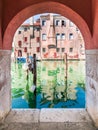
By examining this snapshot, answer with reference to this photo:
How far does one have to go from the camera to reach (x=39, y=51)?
30.8 m

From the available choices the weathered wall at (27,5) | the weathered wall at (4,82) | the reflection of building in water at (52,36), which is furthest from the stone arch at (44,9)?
the reflection of building in water at (52,36)

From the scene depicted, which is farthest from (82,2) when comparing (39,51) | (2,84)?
(39,51)

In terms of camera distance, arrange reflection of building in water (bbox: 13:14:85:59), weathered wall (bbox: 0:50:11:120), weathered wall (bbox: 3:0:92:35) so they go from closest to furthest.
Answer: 1. weathered wall (bbox: 0:50:11:120)
2. weathered wall (bbox: 3:0:92:35)
3. reflection of building in water (bbox: 13:14:85:59)

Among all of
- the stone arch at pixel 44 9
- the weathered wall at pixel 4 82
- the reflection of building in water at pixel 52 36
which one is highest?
the reflection of building in water at pixel 52 36

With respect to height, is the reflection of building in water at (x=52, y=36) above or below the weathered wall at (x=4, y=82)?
above

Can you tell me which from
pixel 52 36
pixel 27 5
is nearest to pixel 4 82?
pixel 27 5

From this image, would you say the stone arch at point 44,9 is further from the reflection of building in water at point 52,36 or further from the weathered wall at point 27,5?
the reflection of building in water at point 52,36

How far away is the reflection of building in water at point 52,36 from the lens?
30.4 metres

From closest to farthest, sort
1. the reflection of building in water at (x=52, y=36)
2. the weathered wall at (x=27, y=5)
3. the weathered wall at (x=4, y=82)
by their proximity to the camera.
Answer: the weathered wall at (x=4, y=82)
the weathered wall at (x=27, y=5)
the reflection of building in water at (x=52, y=36)

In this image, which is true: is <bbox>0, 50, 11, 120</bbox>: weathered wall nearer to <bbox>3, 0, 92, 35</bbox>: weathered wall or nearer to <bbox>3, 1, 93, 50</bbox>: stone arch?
<bbox>3, 1, 93, 50</bbox>: stone arch

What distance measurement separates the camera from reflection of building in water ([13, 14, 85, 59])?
3042 centimetres

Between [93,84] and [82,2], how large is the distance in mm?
1185

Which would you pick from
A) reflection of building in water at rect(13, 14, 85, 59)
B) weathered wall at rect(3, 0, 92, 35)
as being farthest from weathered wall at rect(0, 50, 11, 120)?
reflection of building in water at rect(13, 14, 85, 59)

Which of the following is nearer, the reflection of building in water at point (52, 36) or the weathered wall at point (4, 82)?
the weathered wall at point (4, 82)
